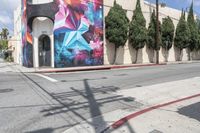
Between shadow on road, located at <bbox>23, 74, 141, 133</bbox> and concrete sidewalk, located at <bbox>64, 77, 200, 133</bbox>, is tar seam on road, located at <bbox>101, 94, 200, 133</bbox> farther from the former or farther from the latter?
shadow on road, located at <bbox>23, 74, 141, 133</bbox>

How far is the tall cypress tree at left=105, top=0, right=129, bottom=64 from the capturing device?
29.5 m

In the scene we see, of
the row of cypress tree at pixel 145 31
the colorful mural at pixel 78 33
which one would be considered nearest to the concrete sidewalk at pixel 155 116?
the colorful mural at pixel 78 33

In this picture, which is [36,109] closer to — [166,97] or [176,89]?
[166,97]

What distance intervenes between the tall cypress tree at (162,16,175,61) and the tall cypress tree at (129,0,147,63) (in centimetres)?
556

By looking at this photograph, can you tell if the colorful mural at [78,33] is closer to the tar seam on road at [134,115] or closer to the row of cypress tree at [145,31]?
the row of cypress tree at [145,31]

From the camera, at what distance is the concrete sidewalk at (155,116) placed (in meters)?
6.44

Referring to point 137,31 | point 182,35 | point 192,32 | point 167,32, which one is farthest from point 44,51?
point 192,32

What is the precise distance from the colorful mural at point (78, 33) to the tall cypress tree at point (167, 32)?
1119cm

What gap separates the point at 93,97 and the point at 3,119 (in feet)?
12.7

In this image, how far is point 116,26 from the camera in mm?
29781

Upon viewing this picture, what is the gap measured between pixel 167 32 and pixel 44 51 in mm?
17394

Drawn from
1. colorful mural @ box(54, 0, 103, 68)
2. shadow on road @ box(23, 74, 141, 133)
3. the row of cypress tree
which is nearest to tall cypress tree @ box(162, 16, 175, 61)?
the row of cypress tree

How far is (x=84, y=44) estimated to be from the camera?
93.3 ft

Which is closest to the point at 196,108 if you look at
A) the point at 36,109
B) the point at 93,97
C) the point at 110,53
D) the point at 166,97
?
the point at 166,97
